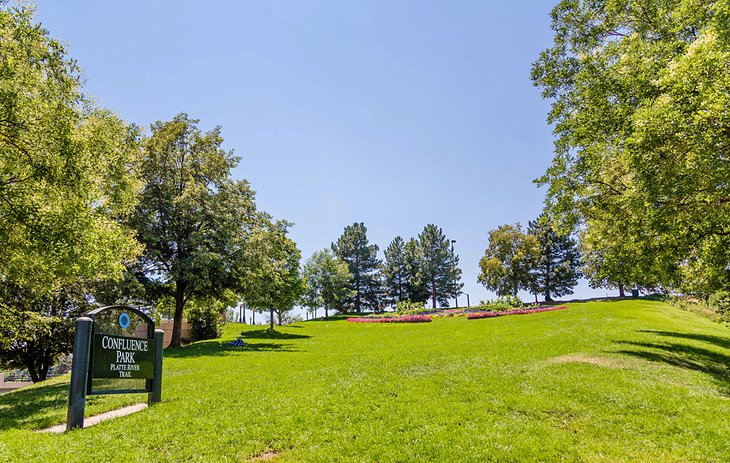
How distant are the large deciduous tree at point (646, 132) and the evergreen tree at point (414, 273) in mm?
65531

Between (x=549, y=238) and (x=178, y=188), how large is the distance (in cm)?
6713

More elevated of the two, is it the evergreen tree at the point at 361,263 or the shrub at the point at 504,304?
the evergreen tree at the point at 361,263

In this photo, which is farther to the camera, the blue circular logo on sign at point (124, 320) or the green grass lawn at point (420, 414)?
the blue circular logo on sign at point (124, 320)

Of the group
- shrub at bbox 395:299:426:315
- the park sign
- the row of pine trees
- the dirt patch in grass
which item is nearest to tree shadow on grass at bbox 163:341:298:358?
the park sign

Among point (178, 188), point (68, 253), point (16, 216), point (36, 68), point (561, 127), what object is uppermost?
point (178, 188)

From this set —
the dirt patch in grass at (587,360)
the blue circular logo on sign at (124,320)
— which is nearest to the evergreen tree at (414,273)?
the dirt patch in grass at (587,360)

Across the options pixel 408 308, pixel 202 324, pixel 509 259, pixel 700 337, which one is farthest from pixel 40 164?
pixel 509 259

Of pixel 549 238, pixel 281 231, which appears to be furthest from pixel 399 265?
pixel 281 231

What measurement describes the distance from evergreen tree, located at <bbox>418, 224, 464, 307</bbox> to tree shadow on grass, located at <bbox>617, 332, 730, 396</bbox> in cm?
6624

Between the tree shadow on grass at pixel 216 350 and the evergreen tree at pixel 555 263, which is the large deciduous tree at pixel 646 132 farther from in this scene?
the evergreen tree at pixel 555 263

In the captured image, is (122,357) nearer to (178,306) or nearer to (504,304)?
(178,306)

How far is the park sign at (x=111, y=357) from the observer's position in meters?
8.77

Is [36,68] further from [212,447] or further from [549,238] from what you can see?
[549,238]

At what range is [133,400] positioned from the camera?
11.6 m
